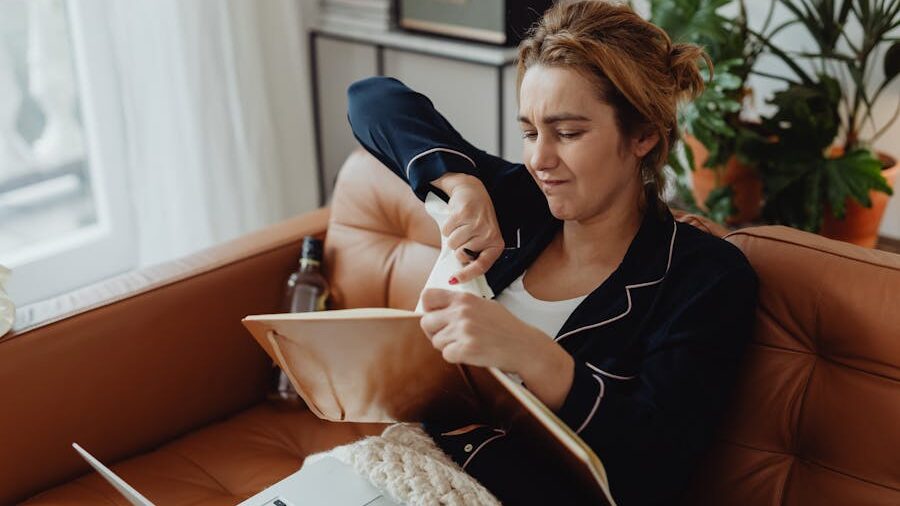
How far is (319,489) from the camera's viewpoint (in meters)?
1.27

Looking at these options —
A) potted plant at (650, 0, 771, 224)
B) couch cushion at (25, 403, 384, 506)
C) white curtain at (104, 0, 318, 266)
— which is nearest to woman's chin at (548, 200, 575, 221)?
couch cushion at (25, 403, 384, 506)

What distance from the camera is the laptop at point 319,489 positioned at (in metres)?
1.24

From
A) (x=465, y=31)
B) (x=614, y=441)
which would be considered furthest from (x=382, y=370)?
(x=465, y=31)

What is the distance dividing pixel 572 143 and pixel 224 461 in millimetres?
846

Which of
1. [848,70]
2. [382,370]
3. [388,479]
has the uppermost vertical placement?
[848,70]

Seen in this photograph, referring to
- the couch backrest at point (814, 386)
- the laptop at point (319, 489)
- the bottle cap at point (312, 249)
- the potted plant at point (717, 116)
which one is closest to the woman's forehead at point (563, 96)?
the couch backrest at point (814, 386)

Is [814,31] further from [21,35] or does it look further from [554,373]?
[21,35]

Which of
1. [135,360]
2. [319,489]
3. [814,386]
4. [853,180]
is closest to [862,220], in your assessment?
[853,180]

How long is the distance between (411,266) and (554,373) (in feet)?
2.27

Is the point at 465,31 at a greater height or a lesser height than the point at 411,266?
greater

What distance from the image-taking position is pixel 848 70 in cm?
223

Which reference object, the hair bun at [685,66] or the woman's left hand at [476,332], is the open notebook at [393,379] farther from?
the hair bun at [685,66]

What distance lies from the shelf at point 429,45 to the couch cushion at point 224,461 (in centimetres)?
113

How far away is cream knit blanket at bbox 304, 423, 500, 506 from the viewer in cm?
120
